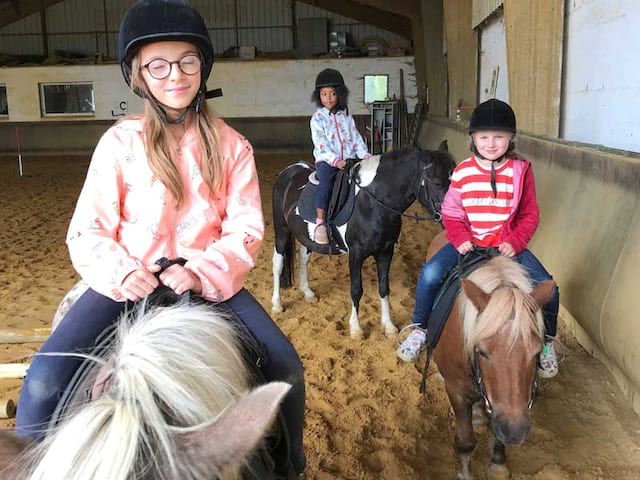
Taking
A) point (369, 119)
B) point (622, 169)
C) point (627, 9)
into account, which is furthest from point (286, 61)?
point (622, 169)

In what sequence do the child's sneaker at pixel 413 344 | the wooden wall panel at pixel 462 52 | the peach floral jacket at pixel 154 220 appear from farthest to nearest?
the wooden wall panel at pixel 462 52
the child's sneaker at pixel 413 344
the peach floral jacket at pixel 154 220

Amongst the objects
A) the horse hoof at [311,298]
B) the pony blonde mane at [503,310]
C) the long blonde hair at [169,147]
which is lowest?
the horse hoof at [311,298]

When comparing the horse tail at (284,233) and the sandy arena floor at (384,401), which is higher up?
the horse tail at (284,233)

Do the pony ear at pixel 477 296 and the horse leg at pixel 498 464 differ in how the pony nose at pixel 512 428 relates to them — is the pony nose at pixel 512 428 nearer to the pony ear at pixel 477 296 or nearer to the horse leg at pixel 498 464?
the pony ear at pixel 477 296

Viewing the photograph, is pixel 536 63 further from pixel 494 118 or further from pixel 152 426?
pixel 152 426

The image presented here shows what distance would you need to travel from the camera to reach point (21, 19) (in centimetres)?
1911

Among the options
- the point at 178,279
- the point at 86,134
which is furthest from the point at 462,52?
the point at 86,134

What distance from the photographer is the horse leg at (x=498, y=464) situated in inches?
99.3

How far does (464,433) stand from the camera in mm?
2477

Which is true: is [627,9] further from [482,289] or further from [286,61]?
[286,61]

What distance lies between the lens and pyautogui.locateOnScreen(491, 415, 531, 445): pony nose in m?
1.95

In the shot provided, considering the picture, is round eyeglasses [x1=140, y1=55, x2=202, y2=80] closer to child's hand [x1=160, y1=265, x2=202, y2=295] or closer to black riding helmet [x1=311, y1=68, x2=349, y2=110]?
child's hand [x1=160, y1=265, x2=202, y2=295]

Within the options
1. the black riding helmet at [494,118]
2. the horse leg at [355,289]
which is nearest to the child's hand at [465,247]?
the black riding helmet at [494,118]

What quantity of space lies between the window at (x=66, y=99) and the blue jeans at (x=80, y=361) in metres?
18.5
